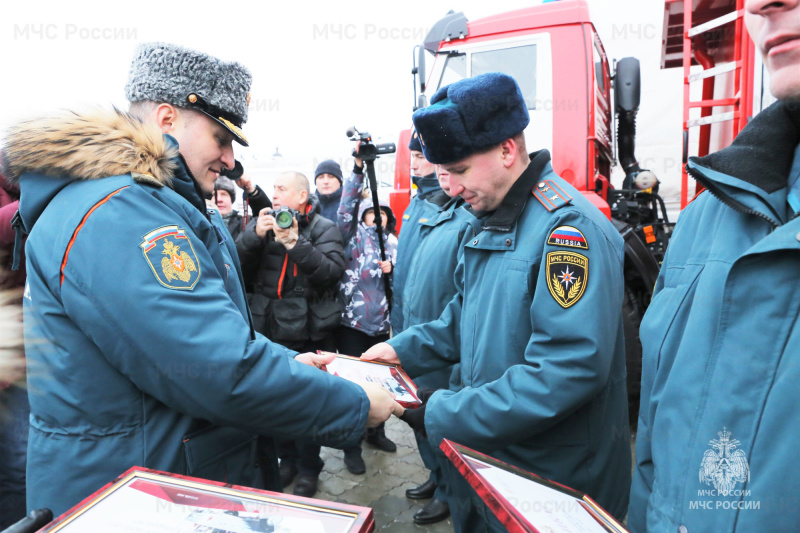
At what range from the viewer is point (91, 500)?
853mm

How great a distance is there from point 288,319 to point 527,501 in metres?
2.57

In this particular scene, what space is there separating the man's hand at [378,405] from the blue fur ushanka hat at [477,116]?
0.76 m

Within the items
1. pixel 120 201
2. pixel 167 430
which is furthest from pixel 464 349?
pixel 120 201

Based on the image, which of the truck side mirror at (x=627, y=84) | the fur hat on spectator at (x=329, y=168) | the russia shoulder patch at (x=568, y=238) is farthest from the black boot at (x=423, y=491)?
the truck side mirror at (x=627, y=84)

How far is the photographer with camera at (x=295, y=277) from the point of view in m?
3.14

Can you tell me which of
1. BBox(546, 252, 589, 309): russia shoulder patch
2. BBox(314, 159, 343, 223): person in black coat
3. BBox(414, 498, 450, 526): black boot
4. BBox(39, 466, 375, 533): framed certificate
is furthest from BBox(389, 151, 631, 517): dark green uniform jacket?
BBox(314, 159, 343, 223): person in black coat

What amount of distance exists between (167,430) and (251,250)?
6.94 feet

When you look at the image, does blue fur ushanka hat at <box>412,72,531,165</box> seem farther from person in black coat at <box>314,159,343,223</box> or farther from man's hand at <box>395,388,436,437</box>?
person in black coat at <box>314,159,343,223</box>

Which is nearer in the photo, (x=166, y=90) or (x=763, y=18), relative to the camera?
(x=763, y=18)

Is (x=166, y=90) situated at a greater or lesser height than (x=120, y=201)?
greater

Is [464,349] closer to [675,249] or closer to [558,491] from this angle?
[558,491]

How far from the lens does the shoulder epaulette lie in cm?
147

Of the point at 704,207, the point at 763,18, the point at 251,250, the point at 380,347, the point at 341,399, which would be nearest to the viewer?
the point at 763,18

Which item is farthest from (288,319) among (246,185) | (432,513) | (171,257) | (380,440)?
(171,257)
